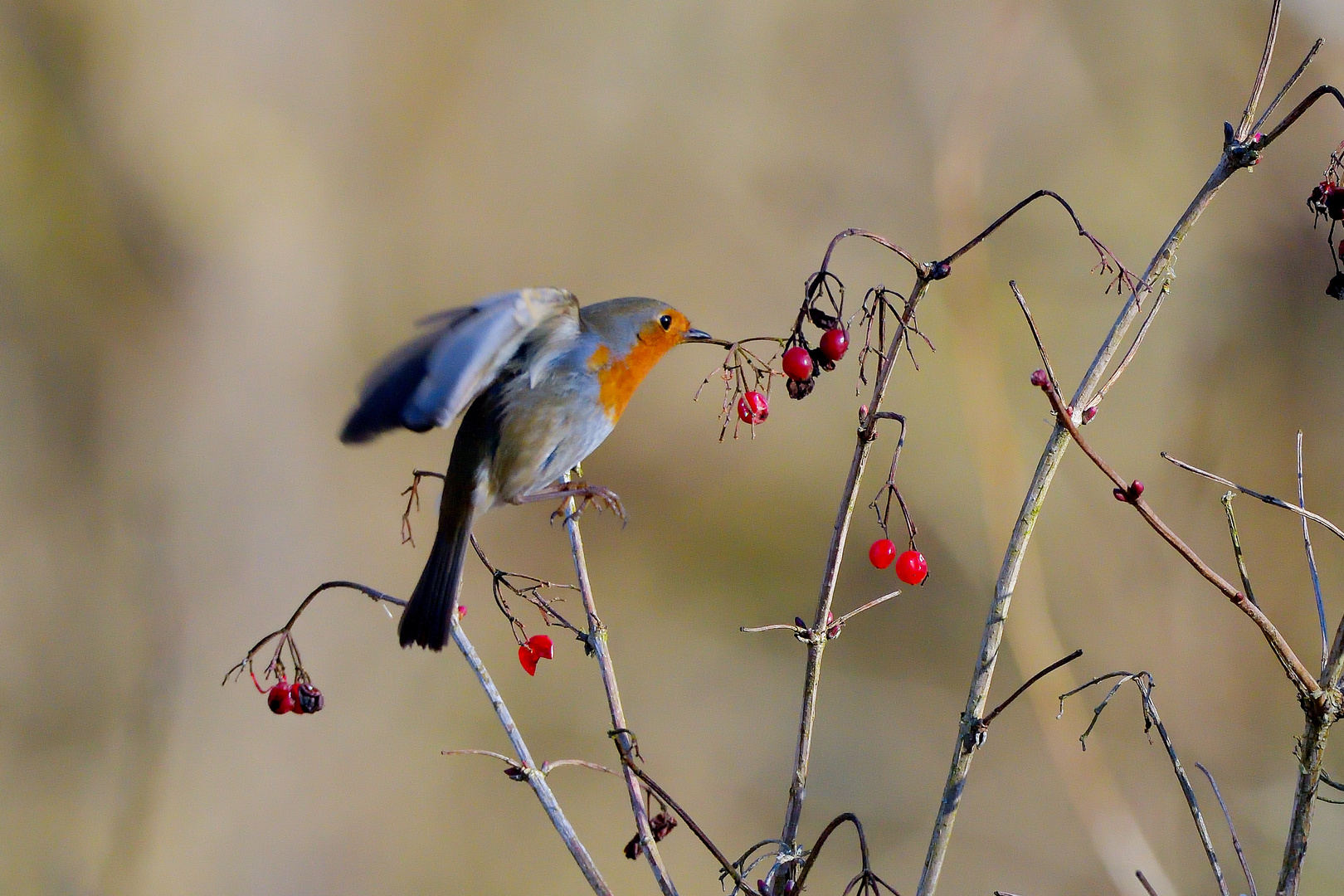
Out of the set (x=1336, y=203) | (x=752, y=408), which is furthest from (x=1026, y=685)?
(x=1336, y=203)

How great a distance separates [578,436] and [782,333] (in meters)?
1.34

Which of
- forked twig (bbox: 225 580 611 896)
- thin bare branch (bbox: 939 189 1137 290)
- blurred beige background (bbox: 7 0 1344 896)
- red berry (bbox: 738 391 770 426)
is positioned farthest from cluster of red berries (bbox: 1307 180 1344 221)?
blurred beige background (bbox: 7 0 1344 896)

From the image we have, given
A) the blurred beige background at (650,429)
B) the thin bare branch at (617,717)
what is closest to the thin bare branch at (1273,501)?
the thin bare branch at (617,717)

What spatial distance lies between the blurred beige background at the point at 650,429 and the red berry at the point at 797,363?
5.09 ft

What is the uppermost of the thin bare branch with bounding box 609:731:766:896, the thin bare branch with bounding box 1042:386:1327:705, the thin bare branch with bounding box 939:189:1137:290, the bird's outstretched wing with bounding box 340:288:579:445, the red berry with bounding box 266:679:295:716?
the thin bare branch with bounding box 939:189:1137:290

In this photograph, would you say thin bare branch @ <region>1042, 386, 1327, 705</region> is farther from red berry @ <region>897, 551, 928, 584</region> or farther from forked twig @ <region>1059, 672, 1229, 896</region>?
red berry @ <region>897, 551, 928, 584</region>

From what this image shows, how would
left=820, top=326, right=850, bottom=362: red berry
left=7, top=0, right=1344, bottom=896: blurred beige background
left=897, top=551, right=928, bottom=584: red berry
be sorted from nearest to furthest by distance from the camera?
left=820, top=326, right=850, bottom=362: red berry
left=897, top=551, right=928, bottom=584: red berry
left=7, top=0, right=1344, bottom=896: blurred beige background

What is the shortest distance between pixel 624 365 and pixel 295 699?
639mm

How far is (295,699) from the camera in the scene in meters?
1.24

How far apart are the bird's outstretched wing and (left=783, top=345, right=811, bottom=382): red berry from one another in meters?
0.36

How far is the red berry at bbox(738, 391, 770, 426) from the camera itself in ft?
3.71

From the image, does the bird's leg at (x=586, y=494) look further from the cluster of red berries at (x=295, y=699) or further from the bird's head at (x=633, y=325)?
the cluster of red berries at (x=295, y=699)

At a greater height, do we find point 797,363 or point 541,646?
point 797,363

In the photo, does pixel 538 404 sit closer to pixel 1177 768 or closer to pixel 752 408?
pixel 752 408
